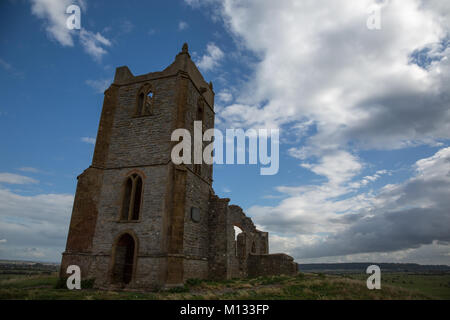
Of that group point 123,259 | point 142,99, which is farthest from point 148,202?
point 142,99

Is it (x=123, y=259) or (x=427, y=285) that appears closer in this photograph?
(x=123, y=259)

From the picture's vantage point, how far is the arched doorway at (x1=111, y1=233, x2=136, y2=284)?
1505cm

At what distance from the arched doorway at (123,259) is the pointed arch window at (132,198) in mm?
1165

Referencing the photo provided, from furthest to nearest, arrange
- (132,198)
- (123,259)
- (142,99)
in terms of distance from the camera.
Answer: (142,99) → (132,198) → (123,259)

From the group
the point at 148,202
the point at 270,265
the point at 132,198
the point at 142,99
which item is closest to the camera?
the point at 148,202

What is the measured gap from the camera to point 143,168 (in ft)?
53.0

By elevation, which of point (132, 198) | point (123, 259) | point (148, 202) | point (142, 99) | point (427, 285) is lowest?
point (427, 285)

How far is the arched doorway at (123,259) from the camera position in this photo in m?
15.0

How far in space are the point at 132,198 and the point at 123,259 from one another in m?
3.34

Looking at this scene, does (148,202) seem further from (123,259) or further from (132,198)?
(123,259)

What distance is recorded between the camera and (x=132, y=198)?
1584cm

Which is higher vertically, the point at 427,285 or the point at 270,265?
the point at 270,265

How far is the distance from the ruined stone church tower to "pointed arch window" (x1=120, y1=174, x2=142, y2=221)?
0.06 metres

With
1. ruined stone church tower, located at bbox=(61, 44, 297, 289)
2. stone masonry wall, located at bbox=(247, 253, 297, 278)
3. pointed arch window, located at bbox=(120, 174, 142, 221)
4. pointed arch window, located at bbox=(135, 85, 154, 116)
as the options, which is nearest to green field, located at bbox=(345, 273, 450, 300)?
stone masonry wall, located at bbox=(247, 253, 297, 278)
